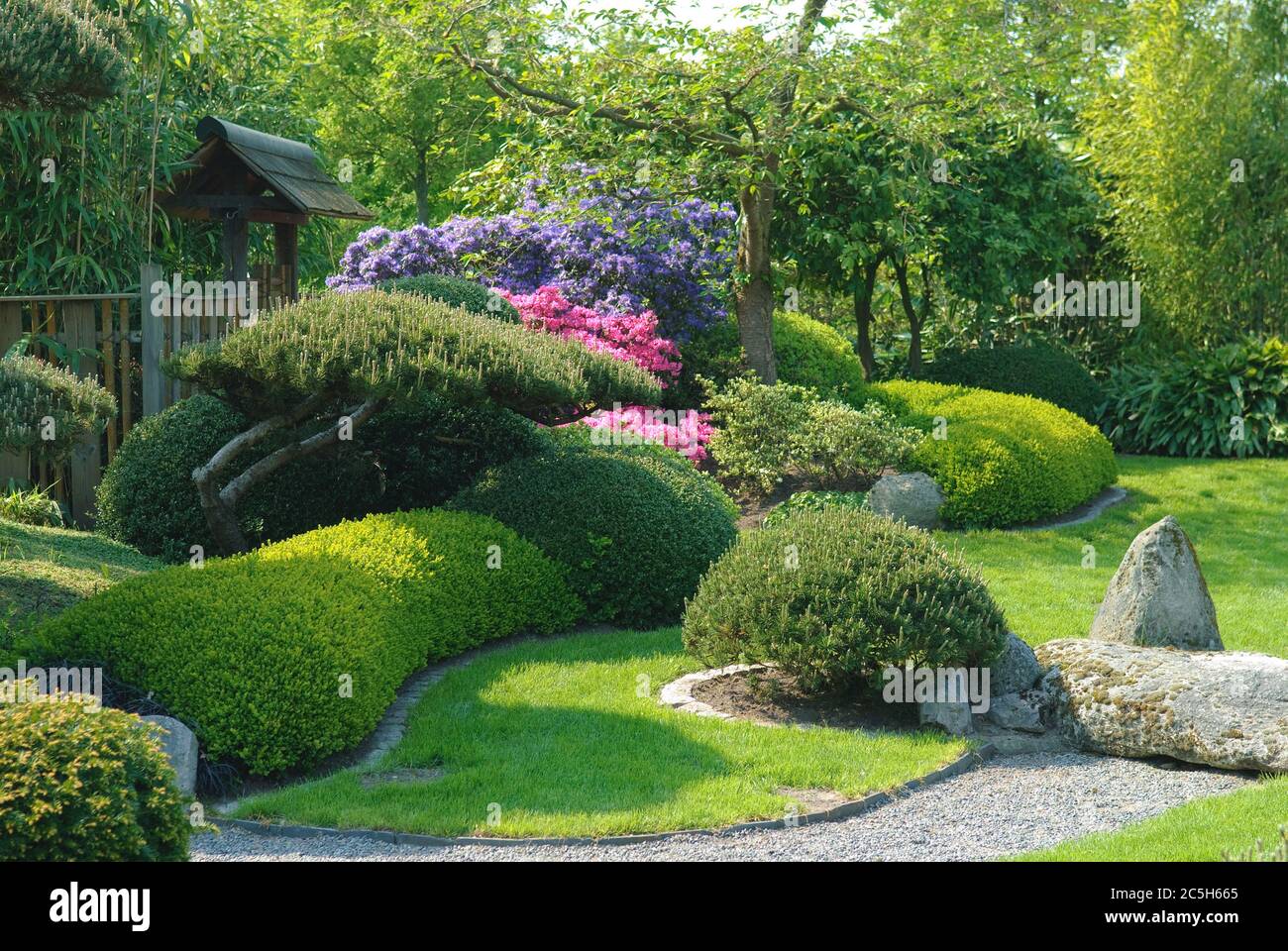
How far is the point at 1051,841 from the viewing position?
221 inches

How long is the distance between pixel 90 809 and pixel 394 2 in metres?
11.1

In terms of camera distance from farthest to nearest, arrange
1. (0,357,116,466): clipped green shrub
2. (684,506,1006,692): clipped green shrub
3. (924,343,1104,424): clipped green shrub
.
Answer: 1. (924,343,1104,424): clipped green shrub
2. (0,357,116,466): clipped green shrub
3. (684,506,1006,692): clipped green shrub

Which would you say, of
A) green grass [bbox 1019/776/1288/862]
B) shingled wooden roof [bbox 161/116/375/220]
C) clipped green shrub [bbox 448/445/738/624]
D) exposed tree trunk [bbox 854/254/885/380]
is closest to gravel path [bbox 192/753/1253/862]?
green grass [bbox 1019/776/1288/862]

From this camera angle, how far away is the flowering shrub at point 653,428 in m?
10.6

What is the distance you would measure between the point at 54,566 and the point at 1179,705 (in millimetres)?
6304

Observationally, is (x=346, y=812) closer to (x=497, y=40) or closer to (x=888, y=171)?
(x=497, y=40)

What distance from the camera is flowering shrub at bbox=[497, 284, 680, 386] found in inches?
512

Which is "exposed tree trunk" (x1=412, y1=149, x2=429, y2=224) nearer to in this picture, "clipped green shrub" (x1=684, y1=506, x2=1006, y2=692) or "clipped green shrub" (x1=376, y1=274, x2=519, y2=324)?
"clipped green shrub" (x1=376, y1=274, x2=519, y2=324)

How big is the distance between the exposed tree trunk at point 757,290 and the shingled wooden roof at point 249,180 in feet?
14.8

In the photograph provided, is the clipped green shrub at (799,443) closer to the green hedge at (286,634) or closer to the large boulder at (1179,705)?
the green hedge at (286,634)

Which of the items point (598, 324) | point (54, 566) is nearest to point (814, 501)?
point (598, 324)

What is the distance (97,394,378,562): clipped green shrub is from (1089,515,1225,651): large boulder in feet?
17.4

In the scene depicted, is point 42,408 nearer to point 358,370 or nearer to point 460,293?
point 358,370

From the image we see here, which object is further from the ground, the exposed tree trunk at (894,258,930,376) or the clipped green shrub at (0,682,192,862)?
the exposed tree trunk at (894,258,930,376)
